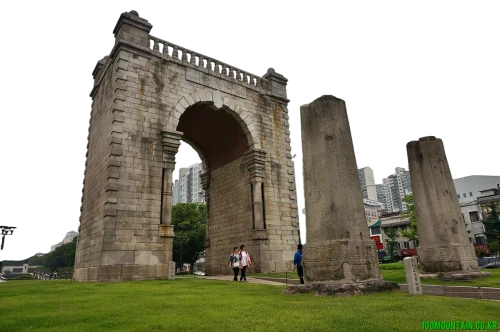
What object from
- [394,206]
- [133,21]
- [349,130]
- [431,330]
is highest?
[394,206]

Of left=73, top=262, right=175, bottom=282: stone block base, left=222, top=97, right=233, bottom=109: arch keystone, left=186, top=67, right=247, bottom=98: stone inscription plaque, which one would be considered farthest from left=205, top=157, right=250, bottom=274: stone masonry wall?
left=73, top=262, right=175, bottom=282: stone block base

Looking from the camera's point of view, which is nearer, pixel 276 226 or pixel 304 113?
pixel 304 113

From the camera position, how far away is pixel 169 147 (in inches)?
610

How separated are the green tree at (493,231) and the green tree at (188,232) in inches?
1532

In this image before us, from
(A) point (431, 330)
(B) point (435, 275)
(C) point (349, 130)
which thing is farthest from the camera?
(B) point (435, 275)

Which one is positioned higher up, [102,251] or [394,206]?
[394,206]

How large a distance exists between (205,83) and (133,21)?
14.9 feet

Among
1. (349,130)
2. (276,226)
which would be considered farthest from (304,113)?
(276,226)

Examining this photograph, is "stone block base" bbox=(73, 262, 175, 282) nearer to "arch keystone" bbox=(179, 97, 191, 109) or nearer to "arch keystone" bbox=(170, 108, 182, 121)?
"arch keystone" bbox=(170, 108, 182, 121)

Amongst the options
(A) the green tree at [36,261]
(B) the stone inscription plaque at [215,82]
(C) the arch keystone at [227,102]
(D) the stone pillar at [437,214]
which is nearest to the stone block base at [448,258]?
(D) the stone pillar at [437,214]

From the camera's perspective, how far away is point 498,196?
1999 inches

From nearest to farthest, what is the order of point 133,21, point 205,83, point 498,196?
point 133,21 < point 205,83 < point 498,196

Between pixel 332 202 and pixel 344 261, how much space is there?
4.46ft

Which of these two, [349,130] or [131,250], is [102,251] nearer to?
[131,250]
